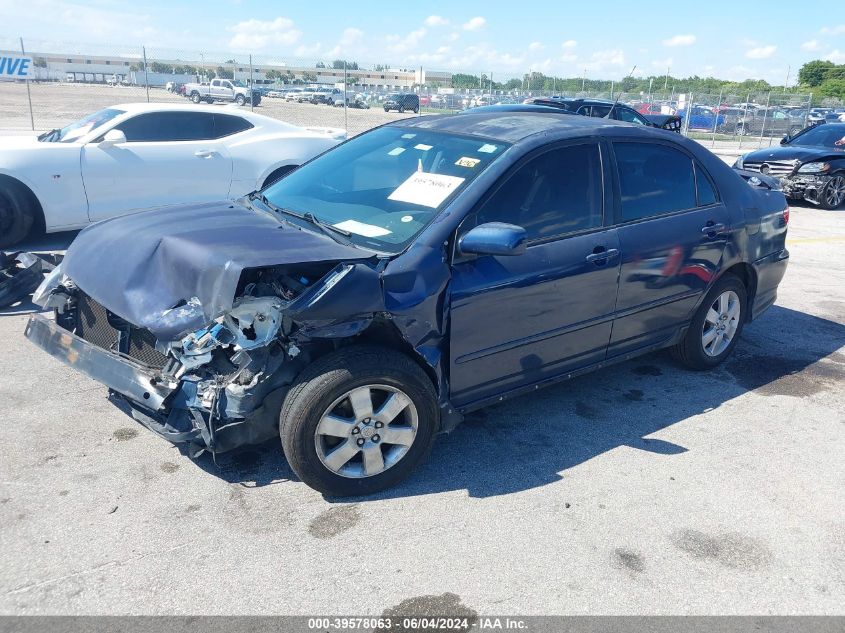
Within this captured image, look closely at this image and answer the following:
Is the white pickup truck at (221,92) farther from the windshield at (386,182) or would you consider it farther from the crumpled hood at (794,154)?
the windshield at (386,182)

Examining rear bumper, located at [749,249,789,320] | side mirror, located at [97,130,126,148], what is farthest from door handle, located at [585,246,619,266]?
side mirror, located at [97,130,126,148]

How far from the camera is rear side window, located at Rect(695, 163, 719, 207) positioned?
15.7 ft

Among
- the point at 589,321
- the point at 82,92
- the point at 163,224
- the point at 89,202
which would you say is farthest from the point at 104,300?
the point at 82,92

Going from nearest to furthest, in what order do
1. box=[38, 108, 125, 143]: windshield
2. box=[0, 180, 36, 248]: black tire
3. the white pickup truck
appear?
box=[0, 180, 36, 248]: black tire
box=[38, 108, 125, 143]: windshield
the white pickup truck

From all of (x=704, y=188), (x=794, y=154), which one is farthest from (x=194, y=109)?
(x=794, y=154)

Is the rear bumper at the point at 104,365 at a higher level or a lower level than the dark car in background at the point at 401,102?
lower

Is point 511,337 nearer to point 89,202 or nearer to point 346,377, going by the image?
point 346,377

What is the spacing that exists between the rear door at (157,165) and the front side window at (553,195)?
215 inches

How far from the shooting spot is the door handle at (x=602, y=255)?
3992 mm

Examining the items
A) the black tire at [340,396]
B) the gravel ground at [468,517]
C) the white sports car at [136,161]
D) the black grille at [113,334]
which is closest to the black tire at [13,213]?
the white sports car at [136,161]

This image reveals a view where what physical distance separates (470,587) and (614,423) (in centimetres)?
182

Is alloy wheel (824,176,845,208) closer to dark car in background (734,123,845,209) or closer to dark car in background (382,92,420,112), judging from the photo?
dark car in background (734,123,845,209)

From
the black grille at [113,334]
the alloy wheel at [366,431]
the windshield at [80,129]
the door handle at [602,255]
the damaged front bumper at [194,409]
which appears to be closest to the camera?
the damaged front bumper at [194,409]

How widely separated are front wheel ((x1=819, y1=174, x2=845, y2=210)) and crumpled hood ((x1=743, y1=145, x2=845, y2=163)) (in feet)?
1.49
